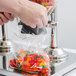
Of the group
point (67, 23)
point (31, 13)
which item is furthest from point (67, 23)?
point (31, 13)

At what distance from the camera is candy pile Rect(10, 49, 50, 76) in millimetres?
790

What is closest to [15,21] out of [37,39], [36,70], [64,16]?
[37,39]

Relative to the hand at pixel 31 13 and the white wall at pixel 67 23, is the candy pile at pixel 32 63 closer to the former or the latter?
the hand at pixel 31 13

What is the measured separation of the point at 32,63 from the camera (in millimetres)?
797

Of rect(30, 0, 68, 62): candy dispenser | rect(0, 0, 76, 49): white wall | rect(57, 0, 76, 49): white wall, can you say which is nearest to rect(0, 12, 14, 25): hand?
rect(30, 0, 68, 62): candy dispenser

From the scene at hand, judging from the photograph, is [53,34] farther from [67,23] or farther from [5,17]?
[67,23]

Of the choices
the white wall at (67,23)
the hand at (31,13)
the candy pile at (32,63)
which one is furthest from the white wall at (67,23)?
the hand at (31,13)

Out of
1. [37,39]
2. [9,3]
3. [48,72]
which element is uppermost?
[9,3]

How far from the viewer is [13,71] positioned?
0.81 metres

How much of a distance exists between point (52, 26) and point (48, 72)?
9.0 inches

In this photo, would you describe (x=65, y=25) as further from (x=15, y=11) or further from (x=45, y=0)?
(x=15, y=11)

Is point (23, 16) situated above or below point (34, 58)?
above

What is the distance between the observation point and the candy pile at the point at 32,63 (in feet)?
2.59

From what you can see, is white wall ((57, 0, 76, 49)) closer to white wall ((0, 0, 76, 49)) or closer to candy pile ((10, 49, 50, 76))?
white wall ((0, 0, 76, 49))
